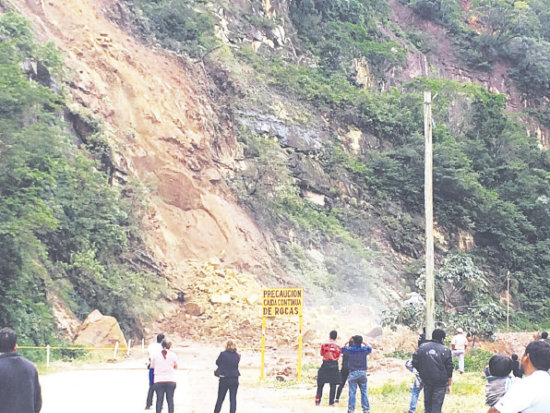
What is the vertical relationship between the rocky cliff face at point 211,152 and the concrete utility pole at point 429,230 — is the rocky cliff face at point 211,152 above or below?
above

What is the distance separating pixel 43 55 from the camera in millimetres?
32094

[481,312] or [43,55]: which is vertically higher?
[43,55]

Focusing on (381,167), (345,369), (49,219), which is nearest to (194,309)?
(49,219)

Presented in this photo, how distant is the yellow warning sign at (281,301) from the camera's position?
61.9 feet

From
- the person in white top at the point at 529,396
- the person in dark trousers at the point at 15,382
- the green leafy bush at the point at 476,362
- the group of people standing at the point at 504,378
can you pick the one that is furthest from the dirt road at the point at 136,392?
the person in white top at the point at 529,396

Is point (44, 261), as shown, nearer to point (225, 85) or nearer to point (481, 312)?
point (481, 312)

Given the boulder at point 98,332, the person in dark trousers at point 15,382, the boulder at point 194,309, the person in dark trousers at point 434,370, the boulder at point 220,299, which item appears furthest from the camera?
the boulder at point 220,299

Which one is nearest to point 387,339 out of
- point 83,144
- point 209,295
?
point 209,295

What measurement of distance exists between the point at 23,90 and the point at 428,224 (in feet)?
42.3

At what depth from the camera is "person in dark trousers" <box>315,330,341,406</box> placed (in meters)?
14.8

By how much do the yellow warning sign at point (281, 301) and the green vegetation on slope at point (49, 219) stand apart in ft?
24.5

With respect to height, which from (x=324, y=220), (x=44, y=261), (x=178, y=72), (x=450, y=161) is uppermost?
(x=178, y=72)

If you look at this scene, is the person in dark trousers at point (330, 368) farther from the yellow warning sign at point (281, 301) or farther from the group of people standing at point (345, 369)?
the yellow warning sign at point (281, 301)

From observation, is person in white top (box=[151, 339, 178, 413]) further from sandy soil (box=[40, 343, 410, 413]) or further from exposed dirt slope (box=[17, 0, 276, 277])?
exposed dirt slope (box=[17, 0, 276, 277])
